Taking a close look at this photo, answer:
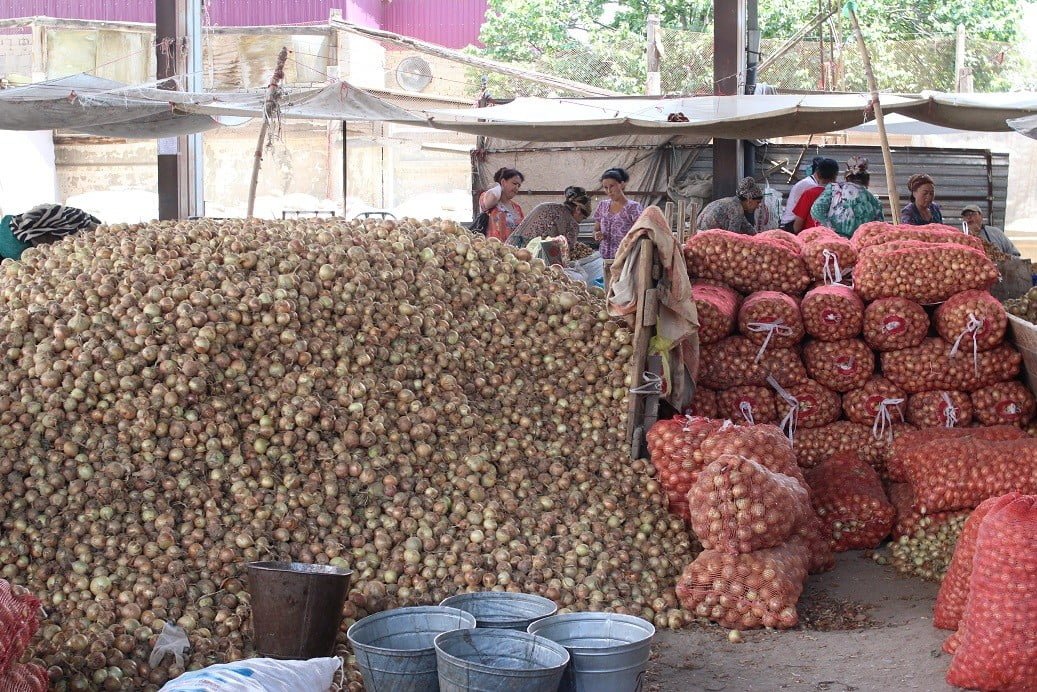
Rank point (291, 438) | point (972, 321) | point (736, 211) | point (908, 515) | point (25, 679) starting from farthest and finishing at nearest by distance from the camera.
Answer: point (736, 211)
point (972, 321)
point (908, 515)
point (291, 438)
point (25, 679)

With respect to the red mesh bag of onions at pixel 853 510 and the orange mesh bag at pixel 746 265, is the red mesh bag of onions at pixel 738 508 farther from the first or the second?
the orange mesh bag at pixel 746 265

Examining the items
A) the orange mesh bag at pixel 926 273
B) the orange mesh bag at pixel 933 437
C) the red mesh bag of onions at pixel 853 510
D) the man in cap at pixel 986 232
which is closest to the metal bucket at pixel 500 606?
the red mesh bag of onions at pixel 853 510

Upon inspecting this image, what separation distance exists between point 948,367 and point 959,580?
146 cm

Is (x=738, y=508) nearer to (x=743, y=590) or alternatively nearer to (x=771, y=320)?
(x=743, y=590)

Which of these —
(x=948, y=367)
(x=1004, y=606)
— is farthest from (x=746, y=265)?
(x=1004, y=606)

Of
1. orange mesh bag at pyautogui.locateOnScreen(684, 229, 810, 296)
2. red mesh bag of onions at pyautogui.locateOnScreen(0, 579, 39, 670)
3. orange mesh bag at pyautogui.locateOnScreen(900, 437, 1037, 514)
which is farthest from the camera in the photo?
orange mesh bag at pyautogui.locateOnScreen(684, 229, 810, 296)

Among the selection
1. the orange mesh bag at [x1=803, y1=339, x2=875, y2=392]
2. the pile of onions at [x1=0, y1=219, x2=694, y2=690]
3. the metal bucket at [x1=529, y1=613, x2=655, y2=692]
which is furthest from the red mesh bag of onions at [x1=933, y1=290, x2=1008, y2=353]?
the metal bucket at [x1=529, y1=613, x2=655, y2=692]

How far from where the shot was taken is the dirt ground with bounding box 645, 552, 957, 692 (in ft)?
10.4

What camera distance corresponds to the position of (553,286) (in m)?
4.55

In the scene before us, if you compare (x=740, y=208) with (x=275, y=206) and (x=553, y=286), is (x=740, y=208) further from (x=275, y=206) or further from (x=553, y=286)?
(x=275, y=206)

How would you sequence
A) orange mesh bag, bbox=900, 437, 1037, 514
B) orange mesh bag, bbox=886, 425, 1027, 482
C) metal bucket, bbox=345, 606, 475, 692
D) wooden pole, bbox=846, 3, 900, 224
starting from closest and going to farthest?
metal bucket, bbox=345, 606, 475, 692, orange mesh bag, bbox=900, 437, 1037, 514, orange mesh bag, bbox=886, 425, 1027, 482, wooden pole, bbox=846, 3, 900, 224

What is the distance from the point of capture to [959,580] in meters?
3.43

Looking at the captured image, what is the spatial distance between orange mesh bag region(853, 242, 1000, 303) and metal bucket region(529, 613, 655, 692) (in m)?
2.53

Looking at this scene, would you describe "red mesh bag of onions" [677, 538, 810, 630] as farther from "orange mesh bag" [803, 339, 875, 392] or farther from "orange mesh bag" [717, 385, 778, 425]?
"orange mesh bag" [803, 339, 875, 392]
